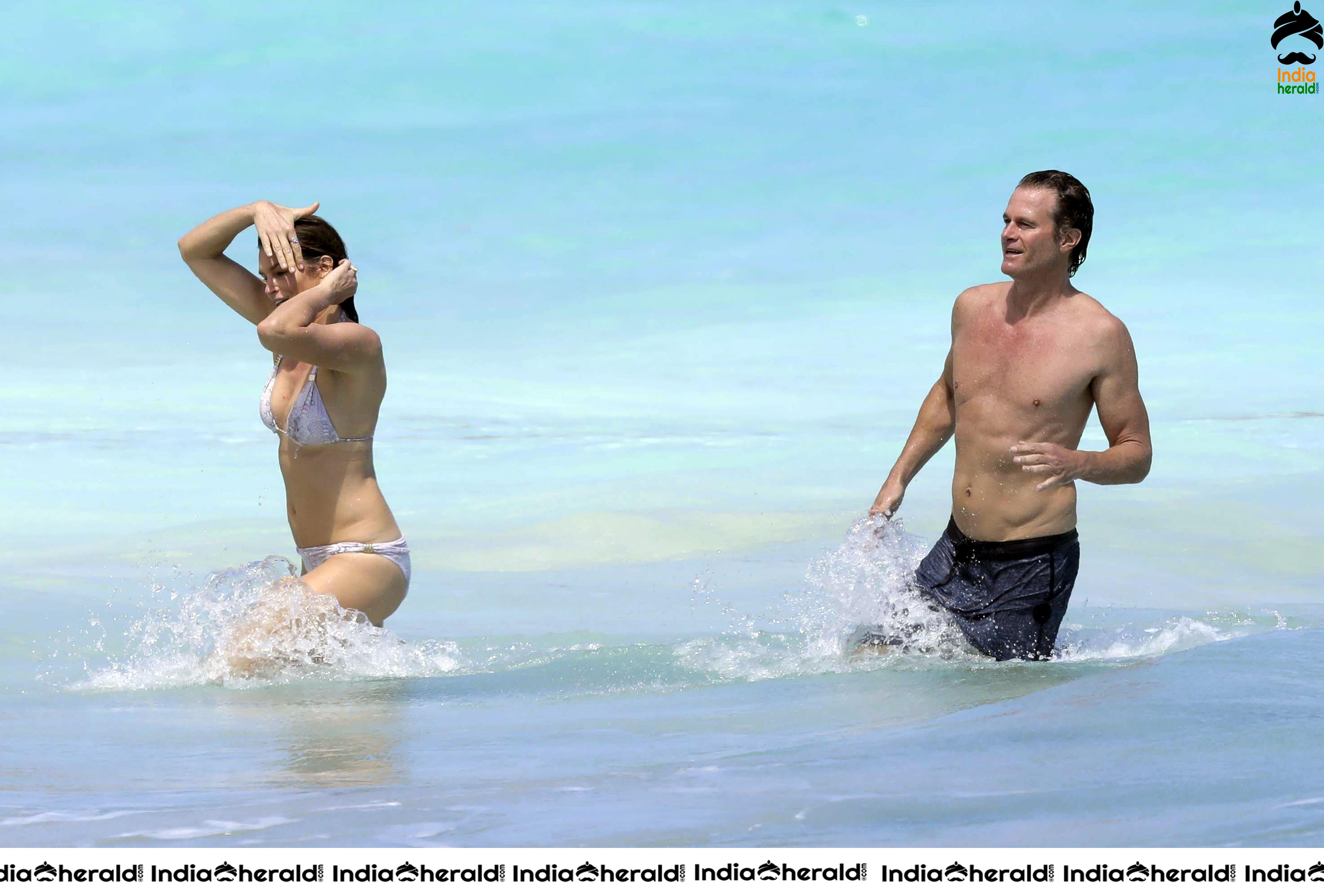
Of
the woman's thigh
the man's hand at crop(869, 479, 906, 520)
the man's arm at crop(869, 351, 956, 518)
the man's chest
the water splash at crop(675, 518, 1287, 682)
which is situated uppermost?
the man's chest

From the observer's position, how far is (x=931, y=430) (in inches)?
227

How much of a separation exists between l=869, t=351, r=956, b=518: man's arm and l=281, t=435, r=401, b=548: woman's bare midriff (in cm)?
193

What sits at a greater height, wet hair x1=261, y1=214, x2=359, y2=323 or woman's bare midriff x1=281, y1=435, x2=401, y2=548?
wet hair x1=261, y1=214, x2=359, y2=323

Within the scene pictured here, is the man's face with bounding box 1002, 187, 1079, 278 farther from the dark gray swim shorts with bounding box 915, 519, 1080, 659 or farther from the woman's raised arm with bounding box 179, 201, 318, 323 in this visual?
the woman's raised arm with bounding box 179, 201, 318, 323

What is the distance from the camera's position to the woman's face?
5.31m

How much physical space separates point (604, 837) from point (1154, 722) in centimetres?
161

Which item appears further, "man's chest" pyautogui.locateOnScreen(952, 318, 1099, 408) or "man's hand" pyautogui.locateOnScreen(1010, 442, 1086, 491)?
"man's chest" pyautogui.locateOnScreen(952, 318, 1099, 408)

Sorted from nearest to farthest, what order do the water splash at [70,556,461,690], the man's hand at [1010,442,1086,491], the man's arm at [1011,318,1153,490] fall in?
the man's hand at [1010,442,1086,491], the man's arm at [1011,318,1153,490], the water splash at [70,556,461,690]

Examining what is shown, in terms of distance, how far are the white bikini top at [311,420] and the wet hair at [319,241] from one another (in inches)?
11.1

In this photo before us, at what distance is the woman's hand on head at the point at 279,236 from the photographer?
5.24m

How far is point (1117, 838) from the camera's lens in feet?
9.34

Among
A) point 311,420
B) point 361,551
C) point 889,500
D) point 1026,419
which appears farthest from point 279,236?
point 1026,419

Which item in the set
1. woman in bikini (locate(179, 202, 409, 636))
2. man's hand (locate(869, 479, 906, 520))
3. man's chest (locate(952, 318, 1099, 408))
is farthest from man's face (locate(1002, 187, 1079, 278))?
woman in bikini (locate(179, 202, 409, 636))

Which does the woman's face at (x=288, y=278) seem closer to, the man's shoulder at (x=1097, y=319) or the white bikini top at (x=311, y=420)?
the white bikini top at (x=311, y=420)
